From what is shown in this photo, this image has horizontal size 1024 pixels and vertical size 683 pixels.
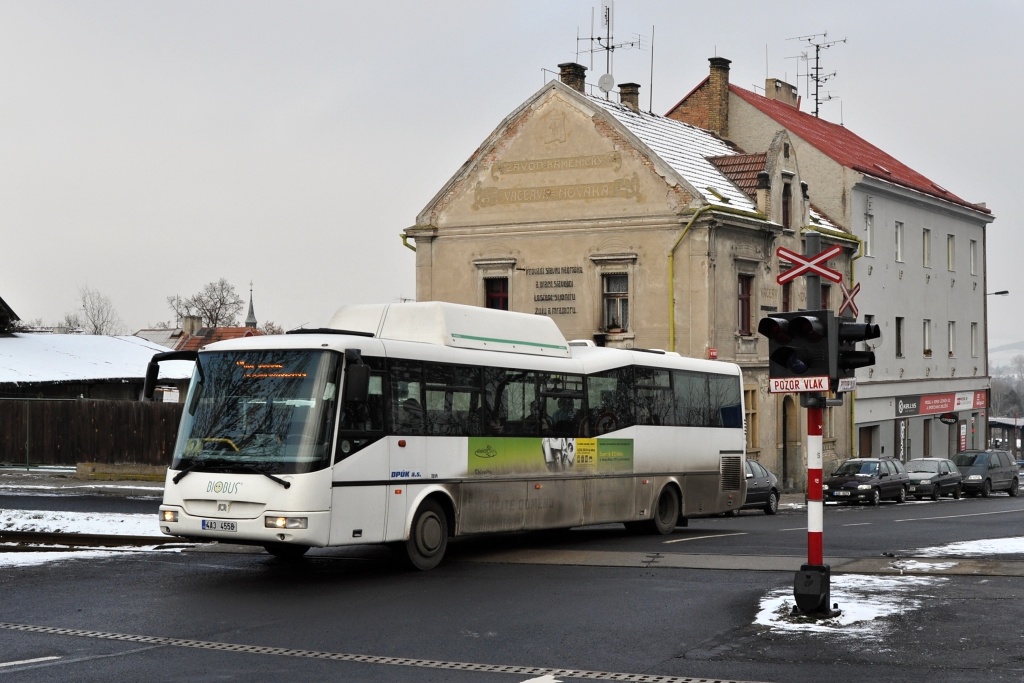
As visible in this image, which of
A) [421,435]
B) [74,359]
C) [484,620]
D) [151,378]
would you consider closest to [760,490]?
[421,435]

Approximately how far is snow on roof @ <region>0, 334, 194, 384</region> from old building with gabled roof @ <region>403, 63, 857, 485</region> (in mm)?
11309

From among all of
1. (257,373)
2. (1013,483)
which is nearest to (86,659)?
(257,373)

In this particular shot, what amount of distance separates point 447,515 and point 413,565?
119cm

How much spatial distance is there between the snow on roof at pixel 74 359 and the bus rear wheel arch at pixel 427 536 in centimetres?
3178

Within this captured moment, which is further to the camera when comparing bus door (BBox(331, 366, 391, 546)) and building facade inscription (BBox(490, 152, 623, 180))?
building facade inscription (BBox(490, 152, 623, 180))

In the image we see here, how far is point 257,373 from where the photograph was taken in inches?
638

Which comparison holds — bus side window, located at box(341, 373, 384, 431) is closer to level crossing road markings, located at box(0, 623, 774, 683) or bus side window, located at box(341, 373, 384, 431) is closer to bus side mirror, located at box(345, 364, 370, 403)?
bus side mirror, located at box(345, 364, 370, 403)

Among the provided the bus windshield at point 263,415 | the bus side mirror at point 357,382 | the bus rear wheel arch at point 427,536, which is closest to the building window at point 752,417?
the bus rear wheel arch at point 427,536

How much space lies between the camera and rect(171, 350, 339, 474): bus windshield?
15.7 metres

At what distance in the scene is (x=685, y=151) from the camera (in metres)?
46.6

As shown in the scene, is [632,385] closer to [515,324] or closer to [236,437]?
[515,324]

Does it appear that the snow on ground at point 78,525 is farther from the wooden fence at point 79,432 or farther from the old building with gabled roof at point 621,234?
the old building with gabled roof at point 621,234

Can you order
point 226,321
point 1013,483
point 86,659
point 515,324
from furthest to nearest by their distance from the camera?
point 226,321 → point 1013,483 → point 515,324 → point 86,659

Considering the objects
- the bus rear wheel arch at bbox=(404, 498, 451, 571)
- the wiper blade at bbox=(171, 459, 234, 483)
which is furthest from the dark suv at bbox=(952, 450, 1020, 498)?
the wiper blade at bbox=(171, 459, 234, 483)
